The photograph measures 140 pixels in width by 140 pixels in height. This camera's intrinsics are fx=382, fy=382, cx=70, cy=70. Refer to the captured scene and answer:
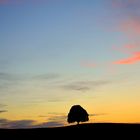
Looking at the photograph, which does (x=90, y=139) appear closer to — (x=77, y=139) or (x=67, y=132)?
(x=77, y=139)

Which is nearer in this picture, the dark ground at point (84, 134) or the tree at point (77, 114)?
the dark ground at point (84, 134)

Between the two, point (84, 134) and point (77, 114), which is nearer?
point (84, 134)

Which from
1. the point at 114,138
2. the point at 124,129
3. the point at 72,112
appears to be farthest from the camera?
the point at 72,112

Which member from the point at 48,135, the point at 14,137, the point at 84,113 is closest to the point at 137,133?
the point at 48,135

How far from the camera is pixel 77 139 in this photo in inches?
1551

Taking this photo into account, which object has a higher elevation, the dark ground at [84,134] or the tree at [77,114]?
the tree at [77,114]

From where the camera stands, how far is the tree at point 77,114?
65812 mm

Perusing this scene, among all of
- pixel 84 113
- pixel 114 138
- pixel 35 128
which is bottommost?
pixel 114 138

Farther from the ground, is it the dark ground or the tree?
the tree

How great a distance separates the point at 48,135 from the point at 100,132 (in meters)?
5.90

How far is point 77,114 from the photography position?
65688 mm

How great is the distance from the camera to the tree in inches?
2591

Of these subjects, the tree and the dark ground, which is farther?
the tree

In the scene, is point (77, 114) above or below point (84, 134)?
above
